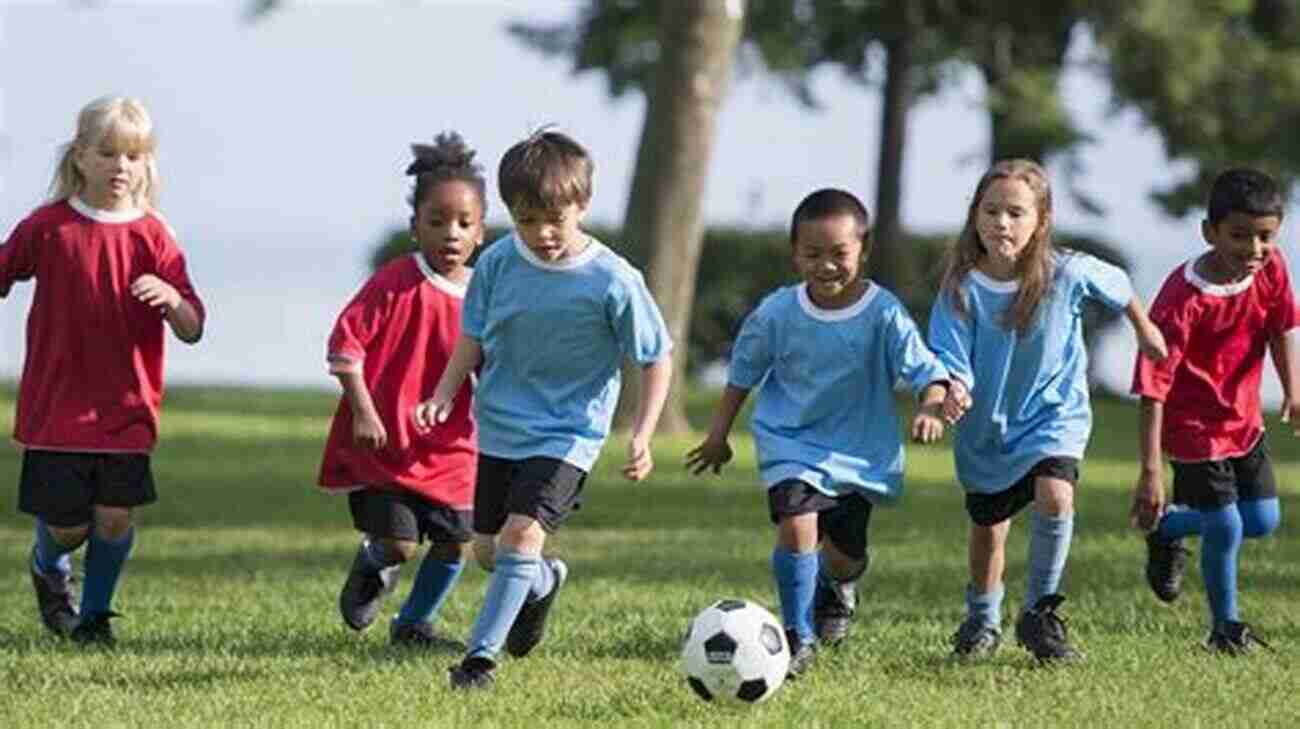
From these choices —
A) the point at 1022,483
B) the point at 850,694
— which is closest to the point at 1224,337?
the point at 1022,483

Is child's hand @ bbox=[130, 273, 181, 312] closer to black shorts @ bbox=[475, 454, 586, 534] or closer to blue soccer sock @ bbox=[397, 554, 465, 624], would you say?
blue soccer sock @ bbox=[397, 554, 465, 624]

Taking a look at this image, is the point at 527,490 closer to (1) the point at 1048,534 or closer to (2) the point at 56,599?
(1) the point at 1048,534

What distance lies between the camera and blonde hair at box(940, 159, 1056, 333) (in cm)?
1009

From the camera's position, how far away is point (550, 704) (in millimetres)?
8852

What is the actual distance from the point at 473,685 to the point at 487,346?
1.09 metres

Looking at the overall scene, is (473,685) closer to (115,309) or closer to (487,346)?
(487,346)

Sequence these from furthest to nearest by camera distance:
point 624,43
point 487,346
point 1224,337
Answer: point 624,43 < point 1224,337 < point 487,346

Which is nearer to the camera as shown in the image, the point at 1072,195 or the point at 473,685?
the point at 473,685

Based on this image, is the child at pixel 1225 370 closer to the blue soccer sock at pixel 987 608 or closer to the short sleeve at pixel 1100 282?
the short sleeve at pixel 1100 282

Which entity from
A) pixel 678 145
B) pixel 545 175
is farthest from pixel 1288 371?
pixel 678 145

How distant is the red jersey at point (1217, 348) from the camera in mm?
10539

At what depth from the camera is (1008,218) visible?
33.0 ft

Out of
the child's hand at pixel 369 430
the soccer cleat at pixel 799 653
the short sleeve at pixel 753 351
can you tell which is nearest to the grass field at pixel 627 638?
the soccer cleat at pixel 799 653

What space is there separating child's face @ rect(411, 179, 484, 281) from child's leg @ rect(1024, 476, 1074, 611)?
2.00 m
